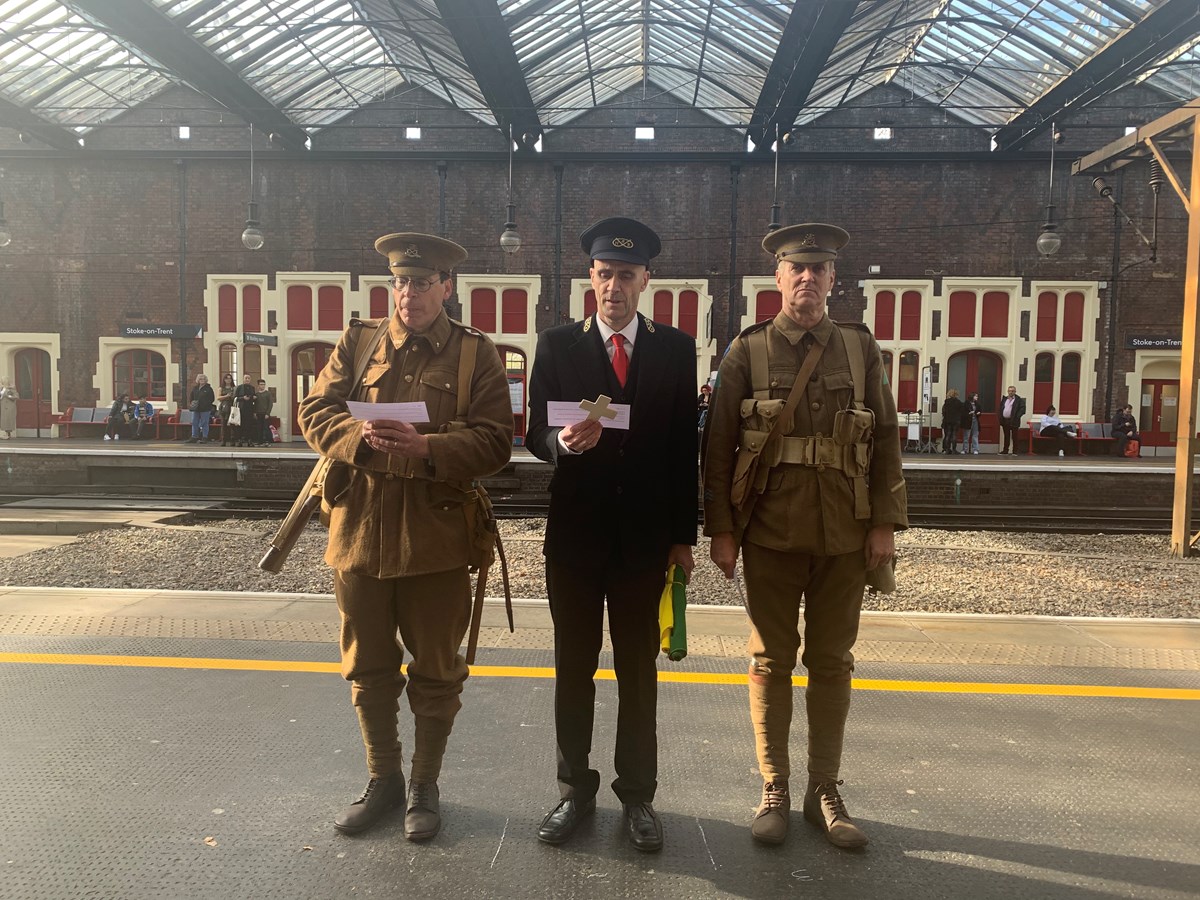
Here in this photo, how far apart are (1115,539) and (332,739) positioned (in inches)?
412

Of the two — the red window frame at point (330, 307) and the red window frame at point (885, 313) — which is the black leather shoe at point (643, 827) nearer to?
the red window frame at point (885, 313)

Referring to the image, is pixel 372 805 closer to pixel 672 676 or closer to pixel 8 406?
pixel 672 676

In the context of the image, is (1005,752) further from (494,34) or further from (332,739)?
(494,34)

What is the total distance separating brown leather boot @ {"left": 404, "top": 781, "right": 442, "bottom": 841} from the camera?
9.38 feet

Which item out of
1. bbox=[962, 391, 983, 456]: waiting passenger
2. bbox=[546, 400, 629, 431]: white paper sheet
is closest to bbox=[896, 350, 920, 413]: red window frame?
bbox=[962, 391, 983, 456]: waiting passenger

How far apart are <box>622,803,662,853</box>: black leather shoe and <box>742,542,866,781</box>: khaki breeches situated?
49 cm

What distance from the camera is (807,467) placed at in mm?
3020

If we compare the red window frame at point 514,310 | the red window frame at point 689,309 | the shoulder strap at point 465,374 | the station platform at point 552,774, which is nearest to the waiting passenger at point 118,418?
the red window frame at point 514,310

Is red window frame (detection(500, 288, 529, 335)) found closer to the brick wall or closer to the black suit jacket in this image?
the brick wall

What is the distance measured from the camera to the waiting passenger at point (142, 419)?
23.2 meters

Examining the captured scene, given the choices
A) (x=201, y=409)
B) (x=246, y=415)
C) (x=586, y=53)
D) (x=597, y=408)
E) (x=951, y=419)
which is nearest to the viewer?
(x=597, y=408)

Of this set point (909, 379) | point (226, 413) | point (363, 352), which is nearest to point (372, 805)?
point (363, 352)

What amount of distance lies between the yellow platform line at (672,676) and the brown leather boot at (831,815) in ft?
4.29

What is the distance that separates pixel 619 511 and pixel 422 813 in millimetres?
1360
